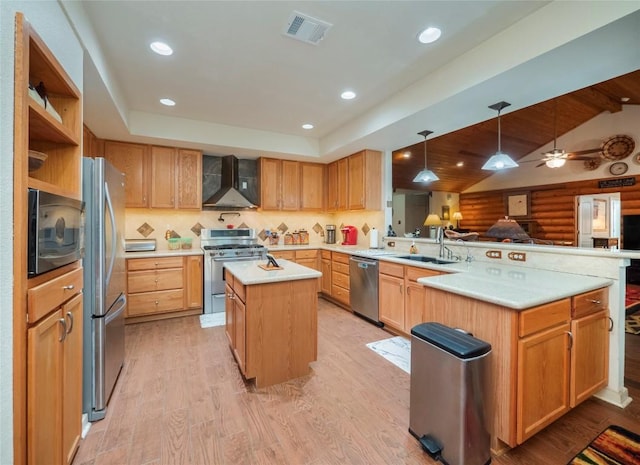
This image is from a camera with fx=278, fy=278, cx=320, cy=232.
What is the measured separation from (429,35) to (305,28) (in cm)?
96

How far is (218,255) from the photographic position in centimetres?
407

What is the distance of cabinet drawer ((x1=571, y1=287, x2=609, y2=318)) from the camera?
Result: 1775 mm

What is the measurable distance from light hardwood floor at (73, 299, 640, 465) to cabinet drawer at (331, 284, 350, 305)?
1.45 meters


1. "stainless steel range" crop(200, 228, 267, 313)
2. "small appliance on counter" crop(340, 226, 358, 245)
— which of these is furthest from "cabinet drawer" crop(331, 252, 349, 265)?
"stainless steel range" crop(200, 228, 267, 313)

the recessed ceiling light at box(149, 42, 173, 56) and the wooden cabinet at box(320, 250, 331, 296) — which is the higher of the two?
the recessed ceiling light at box(149, 42, 173, 56)

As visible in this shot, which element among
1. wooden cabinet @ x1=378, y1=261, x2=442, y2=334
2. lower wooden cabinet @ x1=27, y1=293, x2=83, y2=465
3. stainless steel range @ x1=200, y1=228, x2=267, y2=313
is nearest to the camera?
lower wooden cabinet @ x1=27, y1=293, x2=83, y2=465

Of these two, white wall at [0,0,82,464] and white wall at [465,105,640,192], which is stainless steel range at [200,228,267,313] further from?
white wall at [465,105,640,192]

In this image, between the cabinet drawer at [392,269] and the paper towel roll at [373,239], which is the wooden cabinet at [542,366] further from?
the paper towel roll at [373,239]

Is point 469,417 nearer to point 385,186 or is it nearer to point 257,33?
point 257,33

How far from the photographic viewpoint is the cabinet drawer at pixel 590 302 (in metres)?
1.77

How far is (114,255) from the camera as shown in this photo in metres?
2.06

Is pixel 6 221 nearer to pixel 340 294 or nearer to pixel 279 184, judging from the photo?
pixel 340 294

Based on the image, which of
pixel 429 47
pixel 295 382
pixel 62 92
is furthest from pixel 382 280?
pixel 62 92

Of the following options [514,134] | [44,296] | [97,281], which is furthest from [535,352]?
[514,134]
